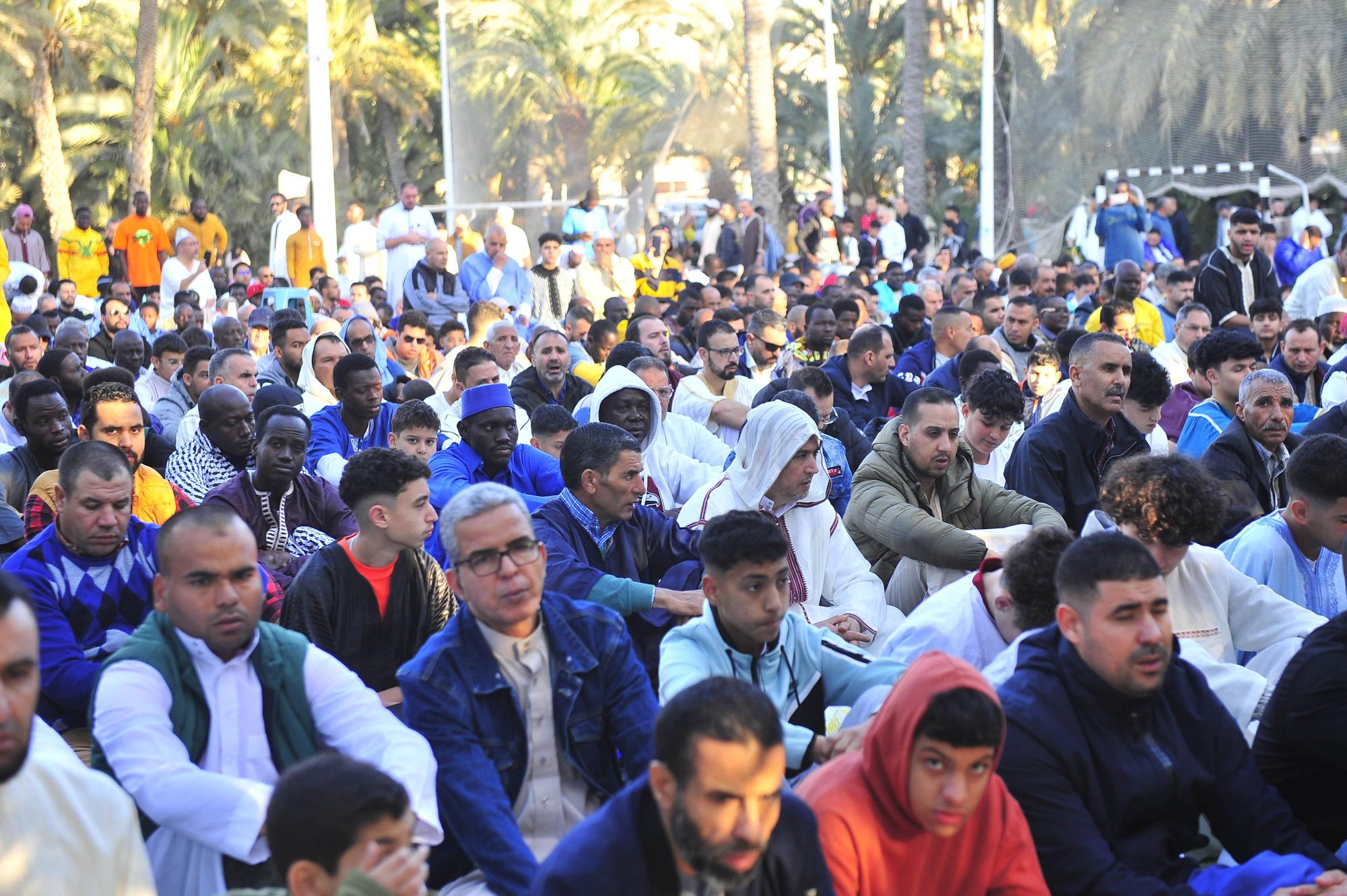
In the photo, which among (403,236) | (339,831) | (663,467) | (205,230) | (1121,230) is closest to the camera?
(339,831)

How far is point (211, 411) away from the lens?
6895 mm

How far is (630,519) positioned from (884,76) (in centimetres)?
3127

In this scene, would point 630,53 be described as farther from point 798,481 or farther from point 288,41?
point 798,481

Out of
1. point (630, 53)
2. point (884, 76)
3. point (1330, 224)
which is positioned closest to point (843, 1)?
point (884, 76)

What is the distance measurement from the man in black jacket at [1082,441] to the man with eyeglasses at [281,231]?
12.7m

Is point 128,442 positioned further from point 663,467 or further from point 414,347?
point 414,347

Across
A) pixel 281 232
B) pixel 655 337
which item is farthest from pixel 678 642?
pixel 281 232

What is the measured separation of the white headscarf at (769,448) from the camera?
222 inches

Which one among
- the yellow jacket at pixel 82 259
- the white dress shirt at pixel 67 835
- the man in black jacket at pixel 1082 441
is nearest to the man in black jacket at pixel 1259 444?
the man in black jacket at pixel 1082 441

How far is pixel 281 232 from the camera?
18.4 m

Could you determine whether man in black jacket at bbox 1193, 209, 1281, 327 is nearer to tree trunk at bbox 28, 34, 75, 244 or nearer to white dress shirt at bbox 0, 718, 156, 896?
white dress shirt at bbox 0, 718, 156, 896

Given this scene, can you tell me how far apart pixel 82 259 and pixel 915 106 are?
16081mm

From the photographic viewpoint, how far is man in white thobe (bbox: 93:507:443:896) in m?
3.48

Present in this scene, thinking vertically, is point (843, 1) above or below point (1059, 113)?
above
